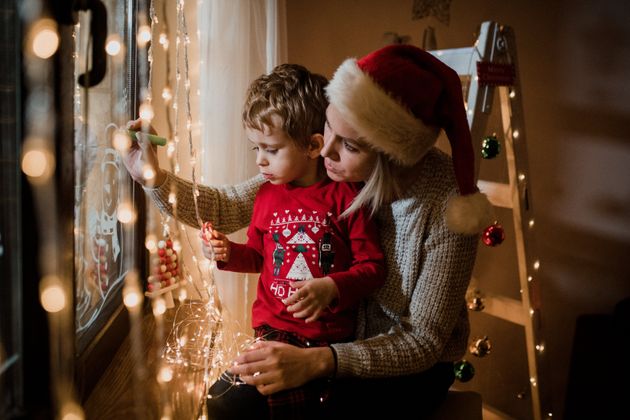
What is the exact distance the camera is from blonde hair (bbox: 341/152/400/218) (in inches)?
46.5

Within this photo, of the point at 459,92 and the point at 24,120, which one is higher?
the point at 459,92

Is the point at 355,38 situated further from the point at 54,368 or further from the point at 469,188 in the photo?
the point at 54,368

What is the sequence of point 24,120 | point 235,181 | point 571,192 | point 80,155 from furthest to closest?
point 571,192, point 235,181, point 80,155, point 24,120

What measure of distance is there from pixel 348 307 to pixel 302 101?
1.49 ft

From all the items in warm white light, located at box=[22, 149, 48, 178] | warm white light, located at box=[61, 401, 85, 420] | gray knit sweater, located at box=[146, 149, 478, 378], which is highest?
warm white light, located at box=[22, 149, 48, 178]

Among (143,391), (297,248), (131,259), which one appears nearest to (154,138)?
(297,248)

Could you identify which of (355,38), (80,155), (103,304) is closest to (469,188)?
(80,155)

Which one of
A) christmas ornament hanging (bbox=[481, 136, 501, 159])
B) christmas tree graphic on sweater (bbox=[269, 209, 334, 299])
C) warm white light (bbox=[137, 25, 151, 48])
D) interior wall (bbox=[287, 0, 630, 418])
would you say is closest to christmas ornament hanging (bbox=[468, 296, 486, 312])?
christmas ornament hanging (bbox=[481, 136, 501, 159])

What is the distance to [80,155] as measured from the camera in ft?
3.46

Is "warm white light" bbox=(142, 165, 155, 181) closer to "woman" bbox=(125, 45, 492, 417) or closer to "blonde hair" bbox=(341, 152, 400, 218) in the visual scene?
"woman" bbox=(125, 45, 492, 417)

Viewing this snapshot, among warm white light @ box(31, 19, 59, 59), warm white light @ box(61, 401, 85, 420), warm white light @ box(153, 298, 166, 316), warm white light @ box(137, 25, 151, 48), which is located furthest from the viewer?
warm white light @ box(153, 298, 166, 316)

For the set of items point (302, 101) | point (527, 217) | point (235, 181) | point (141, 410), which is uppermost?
point (302, 101)

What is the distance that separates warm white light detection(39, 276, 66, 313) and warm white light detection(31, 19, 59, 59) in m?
0.30

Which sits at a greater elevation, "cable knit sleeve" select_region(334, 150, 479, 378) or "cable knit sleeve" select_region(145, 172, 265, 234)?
"cable knit sleeve" select_region(145, 172, 265, 234)
